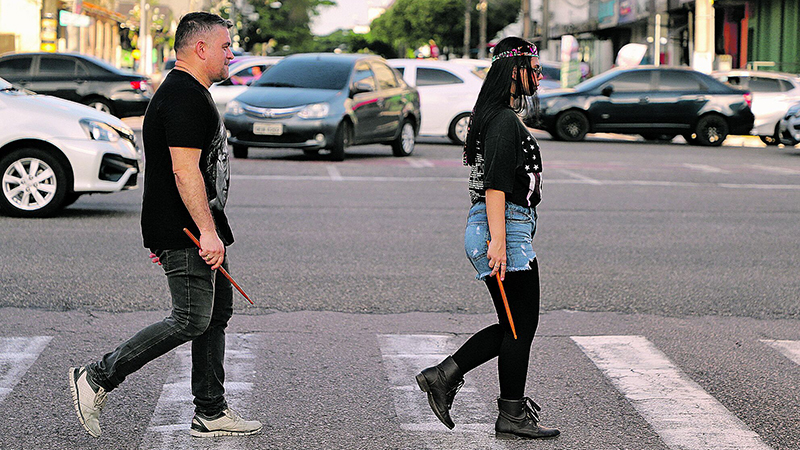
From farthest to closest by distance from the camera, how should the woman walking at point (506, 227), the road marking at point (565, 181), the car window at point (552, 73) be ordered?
1. the car window at point (552, 73)
2. the road marking at point (565, 181)
3. the woman walking at point (506, 227)

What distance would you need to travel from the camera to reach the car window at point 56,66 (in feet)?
77.9

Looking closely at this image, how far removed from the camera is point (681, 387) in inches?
213

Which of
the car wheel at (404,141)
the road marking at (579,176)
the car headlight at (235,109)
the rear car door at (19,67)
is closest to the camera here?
the road marking at (579,176)

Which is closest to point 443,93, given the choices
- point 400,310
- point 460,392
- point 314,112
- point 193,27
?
point 314,112

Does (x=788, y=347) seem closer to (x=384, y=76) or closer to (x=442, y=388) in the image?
(x=442, y=388)

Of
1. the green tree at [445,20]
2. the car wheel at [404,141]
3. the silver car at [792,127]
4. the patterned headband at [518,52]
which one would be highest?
the green tree at [445,20]

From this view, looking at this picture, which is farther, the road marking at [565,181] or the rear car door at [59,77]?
the rear car door at [59,77]

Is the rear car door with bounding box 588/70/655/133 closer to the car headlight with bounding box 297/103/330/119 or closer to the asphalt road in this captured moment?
the car headlight with bounding box 297/103/330/119

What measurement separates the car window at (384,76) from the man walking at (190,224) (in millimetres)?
14711

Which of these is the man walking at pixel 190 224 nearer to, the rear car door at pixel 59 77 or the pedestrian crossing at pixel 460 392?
the pedestrian crossing at pixel 460 392

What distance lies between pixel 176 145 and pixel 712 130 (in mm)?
21880

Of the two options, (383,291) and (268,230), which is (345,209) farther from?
(383,291)

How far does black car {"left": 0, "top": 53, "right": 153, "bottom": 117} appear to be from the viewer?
2359 centimetres

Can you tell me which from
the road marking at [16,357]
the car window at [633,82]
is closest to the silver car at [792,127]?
the car window at [633,82]
